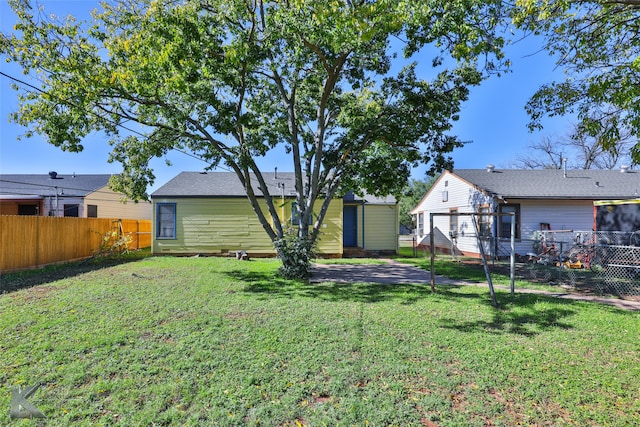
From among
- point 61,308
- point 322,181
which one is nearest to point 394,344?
point 61,308

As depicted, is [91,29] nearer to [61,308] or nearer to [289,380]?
[61,308]

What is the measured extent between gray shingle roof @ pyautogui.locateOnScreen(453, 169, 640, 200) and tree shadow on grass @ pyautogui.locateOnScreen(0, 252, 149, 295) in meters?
14.9

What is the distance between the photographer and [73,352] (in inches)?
159

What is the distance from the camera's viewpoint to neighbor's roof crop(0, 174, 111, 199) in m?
19.2

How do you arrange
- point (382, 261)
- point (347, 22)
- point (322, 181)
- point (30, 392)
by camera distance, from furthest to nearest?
point (382, 261) < point (322, 181) < point (347, 22) < point (30, 392)

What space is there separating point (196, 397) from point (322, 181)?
7.54 m

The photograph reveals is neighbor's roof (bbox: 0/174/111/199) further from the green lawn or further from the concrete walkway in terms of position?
the concrete walkway

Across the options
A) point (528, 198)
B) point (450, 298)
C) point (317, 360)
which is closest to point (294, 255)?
point (450, 298)

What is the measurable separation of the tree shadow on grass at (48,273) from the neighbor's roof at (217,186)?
3.93 meters

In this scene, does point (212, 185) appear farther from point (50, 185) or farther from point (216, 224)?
point (50, 185)

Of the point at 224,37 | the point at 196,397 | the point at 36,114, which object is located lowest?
the point at 196,397

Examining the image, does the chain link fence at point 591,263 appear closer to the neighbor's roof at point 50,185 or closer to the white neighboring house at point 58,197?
the white neighboring house at point 58,197

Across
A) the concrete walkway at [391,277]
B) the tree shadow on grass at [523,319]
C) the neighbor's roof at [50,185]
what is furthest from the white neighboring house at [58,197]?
the tree shadow on grass at [523,319]

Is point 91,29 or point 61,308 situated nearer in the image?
point 61,308
